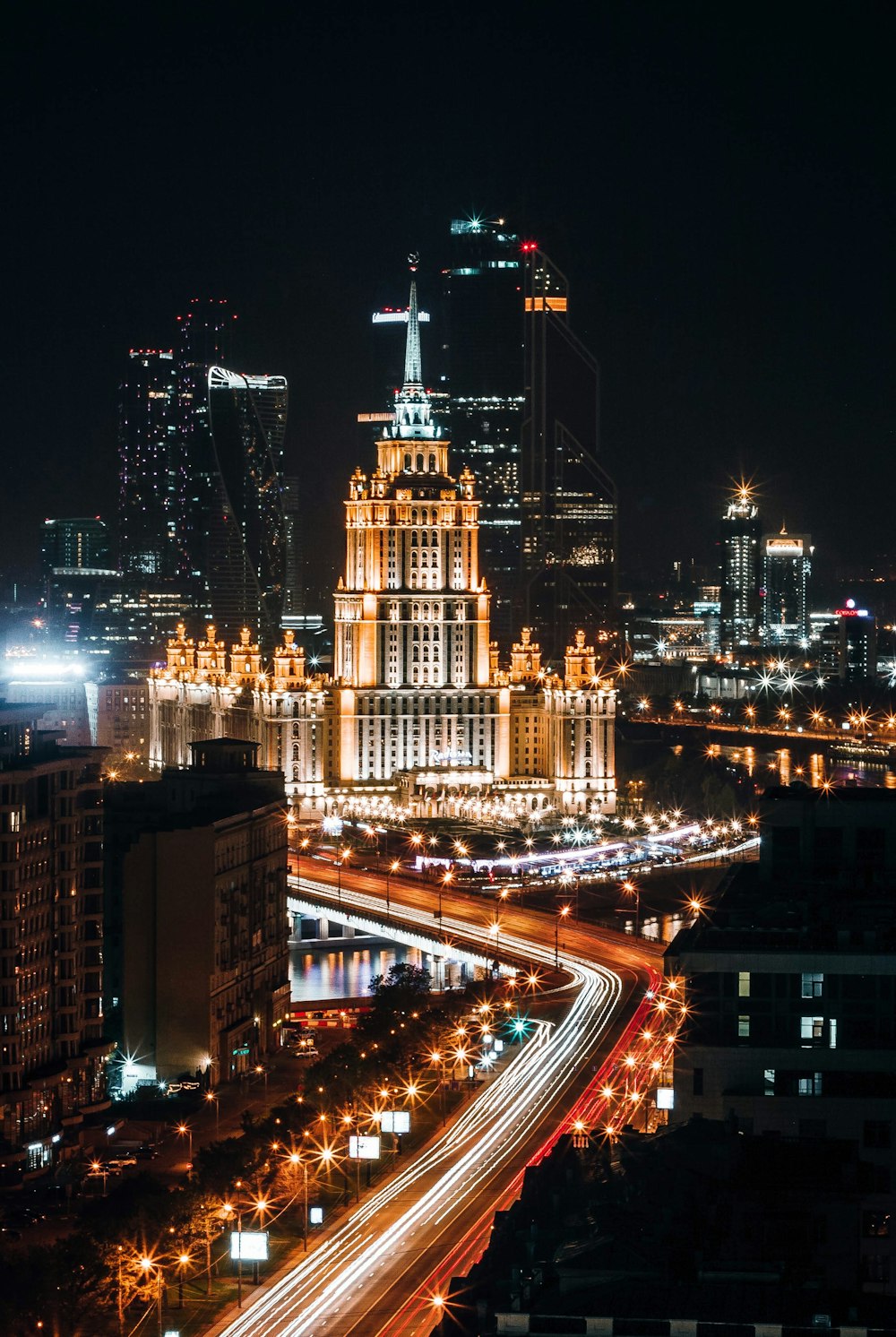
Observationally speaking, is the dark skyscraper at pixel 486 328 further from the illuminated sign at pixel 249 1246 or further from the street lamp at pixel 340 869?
the illuminated sign at pixel 249 1246

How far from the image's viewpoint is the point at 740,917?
46156 millimetres

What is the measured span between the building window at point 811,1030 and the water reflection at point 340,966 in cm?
3782

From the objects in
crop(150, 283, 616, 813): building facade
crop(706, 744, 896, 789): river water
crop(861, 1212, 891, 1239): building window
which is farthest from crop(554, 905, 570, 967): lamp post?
crop(706, 744, 896, 789): river water

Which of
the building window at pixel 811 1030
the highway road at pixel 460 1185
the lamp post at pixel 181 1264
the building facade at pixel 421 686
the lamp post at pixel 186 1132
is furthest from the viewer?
the building facade at pixel 421 686

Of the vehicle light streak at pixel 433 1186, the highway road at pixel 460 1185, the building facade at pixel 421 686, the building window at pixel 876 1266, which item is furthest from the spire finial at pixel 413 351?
the building window at pixel 876 1266

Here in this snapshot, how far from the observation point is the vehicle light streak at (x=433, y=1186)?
147ft

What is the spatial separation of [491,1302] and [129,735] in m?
143

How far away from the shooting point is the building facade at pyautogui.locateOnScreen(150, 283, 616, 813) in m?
135

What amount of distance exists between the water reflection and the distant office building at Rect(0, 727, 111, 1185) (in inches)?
767

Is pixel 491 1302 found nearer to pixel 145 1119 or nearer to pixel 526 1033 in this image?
pixel 145 1119

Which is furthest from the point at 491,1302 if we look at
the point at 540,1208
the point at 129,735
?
the point at 129,735

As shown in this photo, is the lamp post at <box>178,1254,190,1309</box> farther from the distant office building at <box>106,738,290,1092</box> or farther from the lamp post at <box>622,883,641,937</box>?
the lamp post at <box>622,883,641,937</box>

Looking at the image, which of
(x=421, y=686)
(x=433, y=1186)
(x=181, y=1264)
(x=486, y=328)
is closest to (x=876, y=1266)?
(x=181, y=1264)

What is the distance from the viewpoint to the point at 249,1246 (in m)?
47.5
